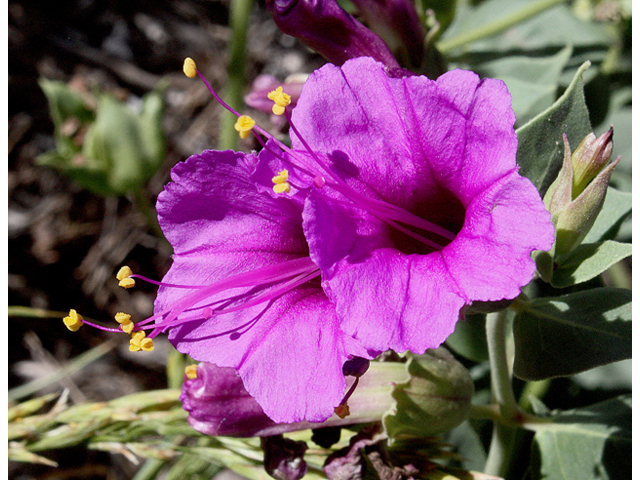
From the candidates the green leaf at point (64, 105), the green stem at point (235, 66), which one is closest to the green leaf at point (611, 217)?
the green stem at point (235, 66)

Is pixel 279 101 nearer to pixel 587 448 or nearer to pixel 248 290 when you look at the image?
pixel 248 290

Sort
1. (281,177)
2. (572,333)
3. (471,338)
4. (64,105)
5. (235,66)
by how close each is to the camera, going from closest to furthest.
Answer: (281,177) → (572,333) → (471,338) → (235,66) → (64,105)

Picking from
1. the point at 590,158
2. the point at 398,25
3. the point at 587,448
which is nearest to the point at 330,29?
the point at 398,25

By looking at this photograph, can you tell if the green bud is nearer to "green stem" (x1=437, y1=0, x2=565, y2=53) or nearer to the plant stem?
the plant stem

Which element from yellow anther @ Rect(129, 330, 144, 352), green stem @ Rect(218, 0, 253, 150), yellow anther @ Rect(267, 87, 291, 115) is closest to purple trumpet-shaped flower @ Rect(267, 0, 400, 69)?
yellow anther @ Rect(267, 87, 291, 115)

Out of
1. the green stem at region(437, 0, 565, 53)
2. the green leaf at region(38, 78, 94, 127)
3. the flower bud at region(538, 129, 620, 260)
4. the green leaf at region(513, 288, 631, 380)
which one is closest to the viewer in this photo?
the flower bud at region(538, 129, 620, 260)

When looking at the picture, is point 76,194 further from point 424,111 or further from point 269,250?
point 424,111
